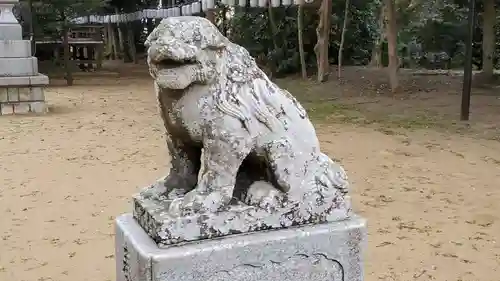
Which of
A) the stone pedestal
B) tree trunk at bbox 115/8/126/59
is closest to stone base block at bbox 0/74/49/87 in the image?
the stone pedestal

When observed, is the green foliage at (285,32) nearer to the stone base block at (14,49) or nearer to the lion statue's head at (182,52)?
the stone base block at (14,49)

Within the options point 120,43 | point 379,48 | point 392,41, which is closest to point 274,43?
point 379,48

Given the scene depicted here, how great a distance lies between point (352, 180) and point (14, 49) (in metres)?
5.77

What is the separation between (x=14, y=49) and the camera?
28.8 feet

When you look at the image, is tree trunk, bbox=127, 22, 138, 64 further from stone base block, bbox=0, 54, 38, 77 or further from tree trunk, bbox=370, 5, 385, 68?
stone base block, bbox=0, 54, 38, 77

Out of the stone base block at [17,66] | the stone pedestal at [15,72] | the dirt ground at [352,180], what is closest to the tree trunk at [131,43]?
the dirt ground at [352,180]

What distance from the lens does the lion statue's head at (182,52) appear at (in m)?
1.87

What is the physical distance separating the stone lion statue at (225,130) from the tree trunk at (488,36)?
1005 centimetres

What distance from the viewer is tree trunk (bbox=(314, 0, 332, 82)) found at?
11.3 metres

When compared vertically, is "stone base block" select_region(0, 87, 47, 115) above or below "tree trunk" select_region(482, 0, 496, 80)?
below

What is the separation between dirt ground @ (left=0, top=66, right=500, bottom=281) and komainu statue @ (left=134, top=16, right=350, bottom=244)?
56.2 inches

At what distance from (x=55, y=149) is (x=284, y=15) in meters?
8.13

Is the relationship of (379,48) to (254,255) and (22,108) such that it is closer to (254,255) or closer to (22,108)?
(22,108)

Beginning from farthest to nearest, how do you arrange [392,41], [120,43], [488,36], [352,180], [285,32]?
[120,43] → [285,32] → [488,36] → [392,41] → [352,180]
